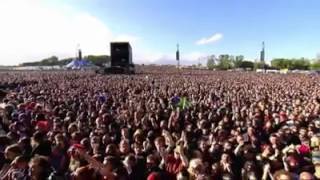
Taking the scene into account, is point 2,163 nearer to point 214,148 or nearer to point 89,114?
point 214,148

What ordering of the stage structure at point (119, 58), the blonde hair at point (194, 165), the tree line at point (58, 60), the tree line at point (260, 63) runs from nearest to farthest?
1. the blonde hair at point (194, 165)
2. the stage structure at point (119, 58)
3. the tree line at point (260, 63)
4. the tree line at point (58, 60)

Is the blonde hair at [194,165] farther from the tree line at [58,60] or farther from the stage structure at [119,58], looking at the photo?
the tree line at [58,60]

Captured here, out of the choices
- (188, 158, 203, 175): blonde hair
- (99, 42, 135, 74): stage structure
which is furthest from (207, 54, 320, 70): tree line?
(188, 158, 203, 175): blonde hair

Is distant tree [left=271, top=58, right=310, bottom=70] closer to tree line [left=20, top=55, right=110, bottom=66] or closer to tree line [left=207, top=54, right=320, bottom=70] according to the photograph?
tree line [left=207, top=54, right=320, bottom=70]

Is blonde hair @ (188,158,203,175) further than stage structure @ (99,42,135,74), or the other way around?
stage structure @ (99,42,135,74)

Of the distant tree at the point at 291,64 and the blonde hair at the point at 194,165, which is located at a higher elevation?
the blonde hair at the point at 194,165

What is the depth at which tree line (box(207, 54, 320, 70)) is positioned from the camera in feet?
405

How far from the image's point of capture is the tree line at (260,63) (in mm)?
123575

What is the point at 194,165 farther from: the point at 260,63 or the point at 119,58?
the point at 260,63

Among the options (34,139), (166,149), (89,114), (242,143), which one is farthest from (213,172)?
(89,114)

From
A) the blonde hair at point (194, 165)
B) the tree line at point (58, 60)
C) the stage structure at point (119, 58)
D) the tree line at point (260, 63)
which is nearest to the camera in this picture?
the blonde hair at point (194, 165)

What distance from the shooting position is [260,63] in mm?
125625

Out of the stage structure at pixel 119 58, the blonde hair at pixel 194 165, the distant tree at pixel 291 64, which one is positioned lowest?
the distant tree at pixel 291 64

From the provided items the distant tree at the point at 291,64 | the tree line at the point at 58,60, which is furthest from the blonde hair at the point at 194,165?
the tree line at the point at 58,60
